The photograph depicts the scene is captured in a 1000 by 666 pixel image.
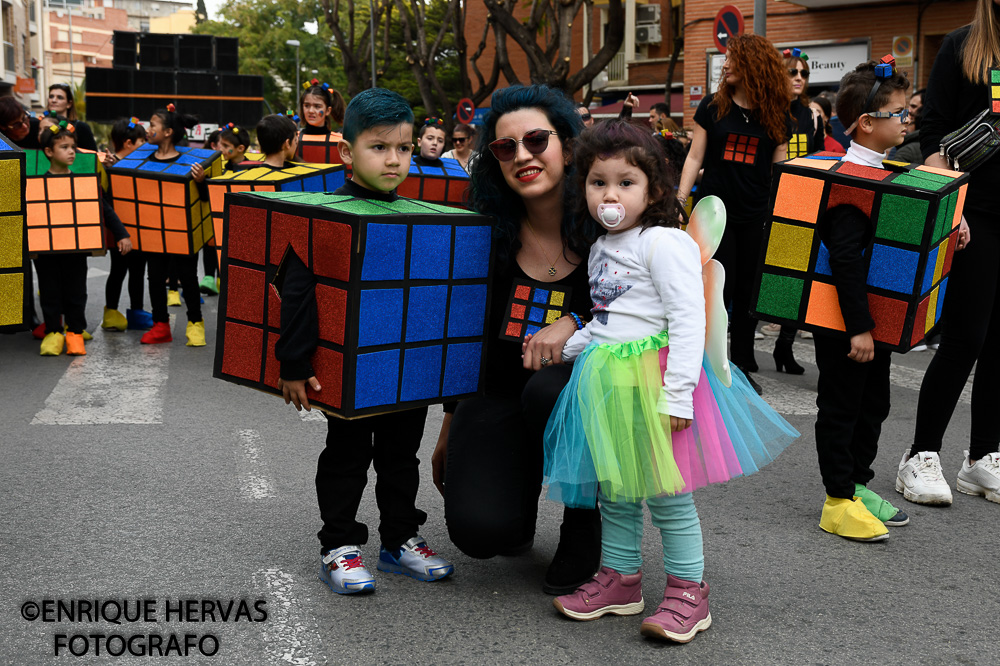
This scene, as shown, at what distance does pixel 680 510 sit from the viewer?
3.27 metres

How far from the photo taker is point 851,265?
4.00m

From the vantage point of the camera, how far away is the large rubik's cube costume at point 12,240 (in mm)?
4008

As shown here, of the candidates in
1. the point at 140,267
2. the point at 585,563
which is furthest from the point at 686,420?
the point at 140,267

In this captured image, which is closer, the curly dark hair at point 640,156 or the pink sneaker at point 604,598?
the curly dark hair at point 640,156

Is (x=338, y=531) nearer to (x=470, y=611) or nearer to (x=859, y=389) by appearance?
(x=470, y=611)

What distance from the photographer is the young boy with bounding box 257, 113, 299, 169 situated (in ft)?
26.4

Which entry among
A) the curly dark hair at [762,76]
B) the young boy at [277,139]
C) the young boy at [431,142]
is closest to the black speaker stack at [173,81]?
the young boy at [277,139]

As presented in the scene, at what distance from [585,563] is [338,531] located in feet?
2.71

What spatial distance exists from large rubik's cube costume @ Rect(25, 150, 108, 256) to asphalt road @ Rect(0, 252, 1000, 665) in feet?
8.24

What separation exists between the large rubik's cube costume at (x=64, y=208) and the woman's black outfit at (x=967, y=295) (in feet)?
19.6

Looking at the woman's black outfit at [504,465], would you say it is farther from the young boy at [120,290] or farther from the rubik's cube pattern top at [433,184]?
the young boy at [120,290]

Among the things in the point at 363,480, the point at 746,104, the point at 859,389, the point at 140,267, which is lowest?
the point at 140,267

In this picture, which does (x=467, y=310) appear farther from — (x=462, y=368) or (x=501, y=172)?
(x=501, y=172)

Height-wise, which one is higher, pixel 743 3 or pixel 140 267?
pixel 743 3
